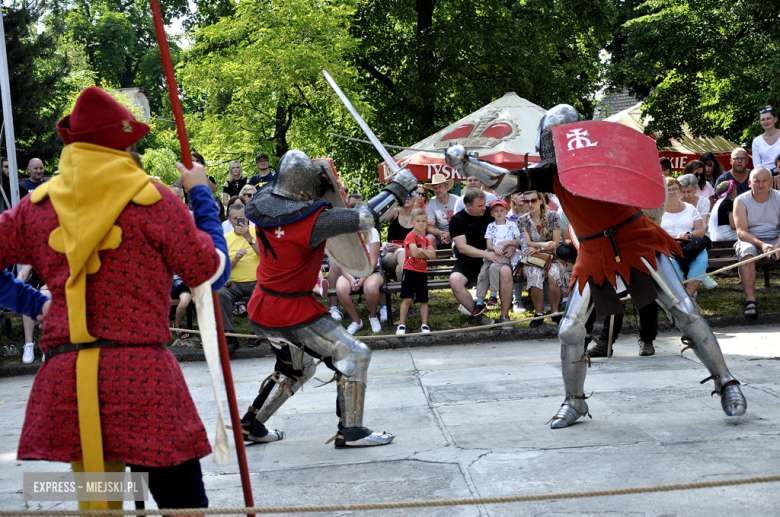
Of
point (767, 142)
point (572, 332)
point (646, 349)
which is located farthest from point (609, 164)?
point (767, 142)

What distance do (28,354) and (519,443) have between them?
5755mm

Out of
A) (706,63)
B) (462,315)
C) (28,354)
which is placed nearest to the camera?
(28,354)

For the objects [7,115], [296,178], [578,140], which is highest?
[7,115]

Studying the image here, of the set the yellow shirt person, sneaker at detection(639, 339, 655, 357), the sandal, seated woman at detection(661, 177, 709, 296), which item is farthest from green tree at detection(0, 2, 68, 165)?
the sandal

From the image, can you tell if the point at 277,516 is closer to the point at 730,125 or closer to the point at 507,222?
the point at 507,222

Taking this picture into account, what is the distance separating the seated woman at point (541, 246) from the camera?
8008 millimetres

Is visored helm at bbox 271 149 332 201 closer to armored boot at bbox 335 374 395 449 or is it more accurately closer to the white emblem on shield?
armored boot at bbox 335 374 395 449

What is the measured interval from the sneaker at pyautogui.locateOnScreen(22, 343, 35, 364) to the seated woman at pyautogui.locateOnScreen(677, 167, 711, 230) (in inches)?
285

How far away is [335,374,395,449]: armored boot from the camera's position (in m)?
4.29

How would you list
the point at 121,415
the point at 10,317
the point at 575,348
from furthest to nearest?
the point at 10,317 → the point at 575,348 → the point at 121,415

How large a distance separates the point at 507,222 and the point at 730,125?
6.36m

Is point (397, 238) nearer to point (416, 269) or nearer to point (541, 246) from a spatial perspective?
point (416, 269)

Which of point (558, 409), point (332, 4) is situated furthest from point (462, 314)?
point (332, 4)

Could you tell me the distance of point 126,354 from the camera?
85.6 inches
